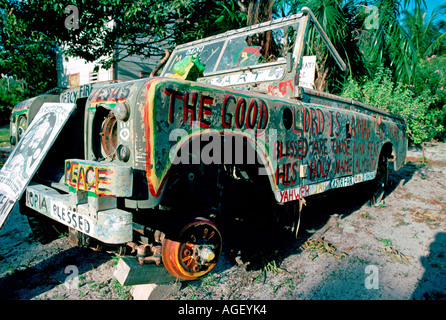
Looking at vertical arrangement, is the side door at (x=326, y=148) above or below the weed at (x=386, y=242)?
above

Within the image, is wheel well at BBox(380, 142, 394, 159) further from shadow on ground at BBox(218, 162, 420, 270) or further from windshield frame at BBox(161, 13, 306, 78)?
windshield frame at BBox(161, 13, 306, 78)

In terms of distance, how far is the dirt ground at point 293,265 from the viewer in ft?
8.29

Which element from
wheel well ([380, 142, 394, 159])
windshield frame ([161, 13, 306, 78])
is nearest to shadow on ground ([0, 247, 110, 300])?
windshield frame ([161, 13, 306, 78])

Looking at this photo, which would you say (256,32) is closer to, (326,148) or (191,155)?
(326,148)

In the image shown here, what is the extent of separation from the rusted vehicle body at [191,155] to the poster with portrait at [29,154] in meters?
0.10

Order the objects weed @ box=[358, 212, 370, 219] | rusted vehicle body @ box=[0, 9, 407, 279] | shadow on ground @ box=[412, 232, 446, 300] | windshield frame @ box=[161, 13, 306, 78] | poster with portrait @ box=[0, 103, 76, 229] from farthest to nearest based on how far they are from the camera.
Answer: weed @ box=[358, 212, 370, 219], windshield frame @ box=[161, 13, 306, 78], shadow on ground @ box=[412, 232, 446, 300], poster with portrait @ box=[0, 103, 76, 229], rusted vehicle body @ box=[0, 9, 407, 279]

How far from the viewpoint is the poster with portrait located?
7.40ft

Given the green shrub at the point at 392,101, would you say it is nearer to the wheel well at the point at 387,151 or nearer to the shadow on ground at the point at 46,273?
the wheel well at the point at 387,151

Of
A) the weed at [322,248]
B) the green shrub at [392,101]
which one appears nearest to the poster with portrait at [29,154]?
the weed at [322,248]

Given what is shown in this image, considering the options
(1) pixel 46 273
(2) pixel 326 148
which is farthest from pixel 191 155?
(1) pixel 46 273

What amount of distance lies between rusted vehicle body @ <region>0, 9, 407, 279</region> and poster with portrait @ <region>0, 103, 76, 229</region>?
4.1 inches

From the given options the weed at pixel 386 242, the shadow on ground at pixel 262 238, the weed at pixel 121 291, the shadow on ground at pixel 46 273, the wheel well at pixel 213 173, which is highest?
the wheel well at pixel 213 173

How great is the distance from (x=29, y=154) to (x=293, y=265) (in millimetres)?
2520

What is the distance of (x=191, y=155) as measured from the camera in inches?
79.8
